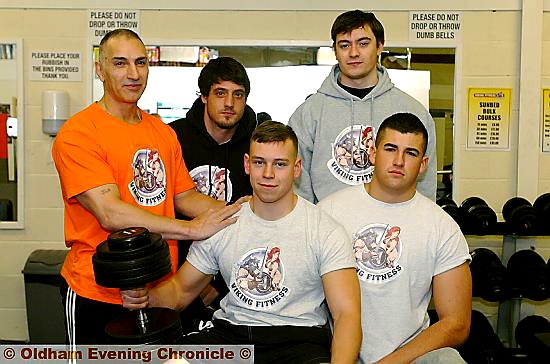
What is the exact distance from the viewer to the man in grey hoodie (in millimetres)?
2469

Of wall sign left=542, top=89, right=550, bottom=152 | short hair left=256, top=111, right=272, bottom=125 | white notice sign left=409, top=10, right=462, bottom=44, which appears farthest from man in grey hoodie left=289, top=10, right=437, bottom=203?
wall sign left=542, top=89, right=550, bottom=152

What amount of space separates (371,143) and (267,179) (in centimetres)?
61

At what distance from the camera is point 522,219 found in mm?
3332

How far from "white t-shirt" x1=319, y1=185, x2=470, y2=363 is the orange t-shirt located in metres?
0.66

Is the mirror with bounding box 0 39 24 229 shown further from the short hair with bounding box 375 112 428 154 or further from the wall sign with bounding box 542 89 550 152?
the wall sign with bounding box 542 89 550 152

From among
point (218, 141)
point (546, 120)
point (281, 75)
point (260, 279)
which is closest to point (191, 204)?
point (218, 141)

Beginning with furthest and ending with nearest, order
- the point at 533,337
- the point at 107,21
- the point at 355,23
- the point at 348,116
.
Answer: the point at 107,21, the point at 533,337, the point at 348,116, the point at 355,23

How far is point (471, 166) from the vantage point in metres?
3.81

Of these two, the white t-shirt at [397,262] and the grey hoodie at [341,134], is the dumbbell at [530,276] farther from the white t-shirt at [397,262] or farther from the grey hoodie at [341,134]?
the white t-shirt at [397,262]

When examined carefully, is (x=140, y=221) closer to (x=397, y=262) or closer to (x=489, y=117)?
(x=397, y=262)

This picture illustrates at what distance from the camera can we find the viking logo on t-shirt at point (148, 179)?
87.4 inches

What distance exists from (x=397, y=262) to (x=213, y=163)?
91 centimetres

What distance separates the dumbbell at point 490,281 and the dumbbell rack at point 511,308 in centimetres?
21

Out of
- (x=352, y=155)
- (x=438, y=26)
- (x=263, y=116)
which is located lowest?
(x=352, y=155)
